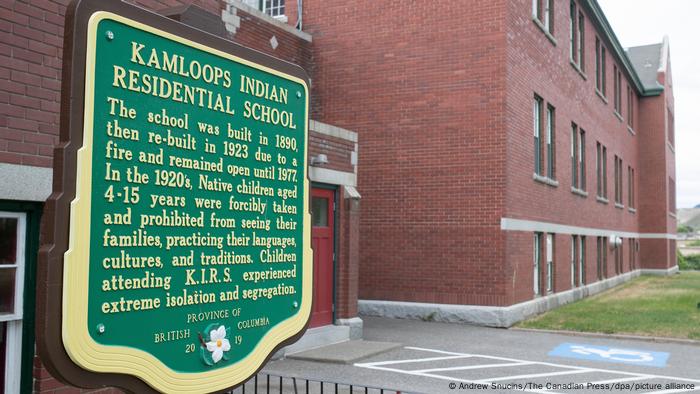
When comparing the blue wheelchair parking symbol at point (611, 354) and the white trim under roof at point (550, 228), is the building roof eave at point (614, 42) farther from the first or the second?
the blue wheelchair parking symbol at point (611, 354)

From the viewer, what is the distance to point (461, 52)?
16.5m

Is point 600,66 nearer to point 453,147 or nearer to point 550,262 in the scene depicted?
point 550,262

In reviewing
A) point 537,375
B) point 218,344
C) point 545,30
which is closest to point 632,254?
point 545,30

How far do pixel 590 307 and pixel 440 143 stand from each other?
6.99 metres

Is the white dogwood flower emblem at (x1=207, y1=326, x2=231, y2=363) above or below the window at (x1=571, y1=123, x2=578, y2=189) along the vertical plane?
below

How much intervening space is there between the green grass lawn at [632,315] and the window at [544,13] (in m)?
7.88

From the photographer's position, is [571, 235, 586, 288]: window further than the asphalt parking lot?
Yes

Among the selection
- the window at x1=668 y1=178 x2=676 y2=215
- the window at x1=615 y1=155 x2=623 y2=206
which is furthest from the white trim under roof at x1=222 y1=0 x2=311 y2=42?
the window at x1=668 y1=178 x2=676 y2=215

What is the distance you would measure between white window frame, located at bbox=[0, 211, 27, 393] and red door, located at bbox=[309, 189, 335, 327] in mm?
6178

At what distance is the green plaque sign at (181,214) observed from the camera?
3.02 m

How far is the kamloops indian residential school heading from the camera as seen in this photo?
326 centimetres

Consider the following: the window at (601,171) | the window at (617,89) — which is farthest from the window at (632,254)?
the window at (601,171)

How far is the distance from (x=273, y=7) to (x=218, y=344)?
57.3 feet

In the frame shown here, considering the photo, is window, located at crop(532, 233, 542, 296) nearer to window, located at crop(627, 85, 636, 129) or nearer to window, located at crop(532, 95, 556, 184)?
window, located at crop(532, 95, 556, 184)
